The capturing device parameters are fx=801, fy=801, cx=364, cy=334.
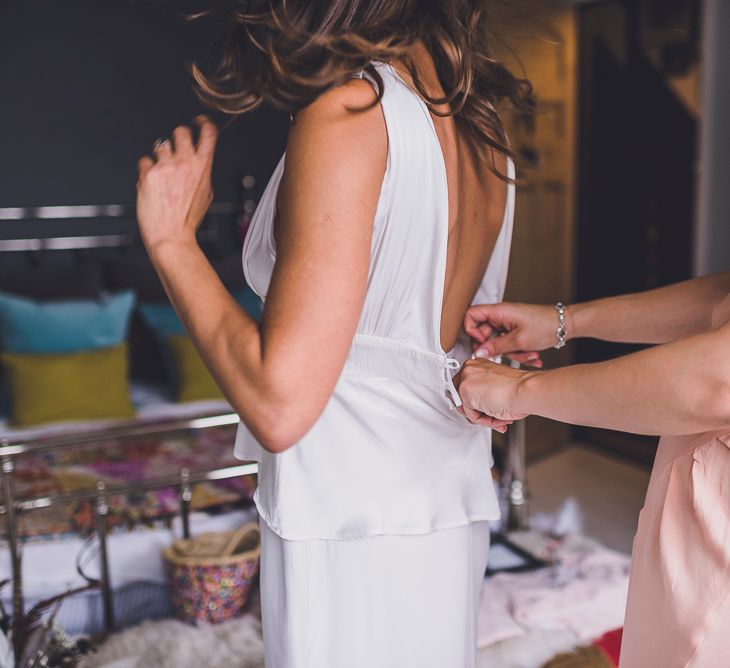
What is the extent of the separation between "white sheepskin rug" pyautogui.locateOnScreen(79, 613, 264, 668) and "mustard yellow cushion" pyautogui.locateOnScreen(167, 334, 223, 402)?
1287 millimetres

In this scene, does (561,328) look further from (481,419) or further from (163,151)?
(163,151)

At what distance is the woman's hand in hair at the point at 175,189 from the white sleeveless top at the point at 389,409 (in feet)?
0.27

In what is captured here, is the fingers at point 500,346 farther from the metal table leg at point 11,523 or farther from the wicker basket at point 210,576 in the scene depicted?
the metal table leg at point 11,523

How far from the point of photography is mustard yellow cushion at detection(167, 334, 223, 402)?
3.42 m

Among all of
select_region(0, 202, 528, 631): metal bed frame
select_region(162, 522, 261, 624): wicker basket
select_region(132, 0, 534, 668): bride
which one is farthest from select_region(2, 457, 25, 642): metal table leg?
select_region(132, 0, 534, 668): bride

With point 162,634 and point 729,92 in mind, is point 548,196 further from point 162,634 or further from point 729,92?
point 162,634

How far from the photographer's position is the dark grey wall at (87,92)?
148 inches

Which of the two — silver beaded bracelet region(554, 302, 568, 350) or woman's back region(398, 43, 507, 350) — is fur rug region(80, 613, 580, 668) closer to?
silver beaded bracelet region(554, 302, 568, 350)

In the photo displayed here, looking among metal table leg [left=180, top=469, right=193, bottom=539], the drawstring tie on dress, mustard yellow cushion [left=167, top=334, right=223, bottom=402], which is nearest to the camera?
the drawstring tie on dress

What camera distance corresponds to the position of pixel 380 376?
1028mm

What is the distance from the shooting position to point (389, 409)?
104cm

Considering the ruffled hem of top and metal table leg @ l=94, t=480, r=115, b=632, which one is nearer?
the ruffled hem of top

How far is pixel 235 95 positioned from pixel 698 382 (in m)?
0.61

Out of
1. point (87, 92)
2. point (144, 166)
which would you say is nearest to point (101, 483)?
point (144, 166)
